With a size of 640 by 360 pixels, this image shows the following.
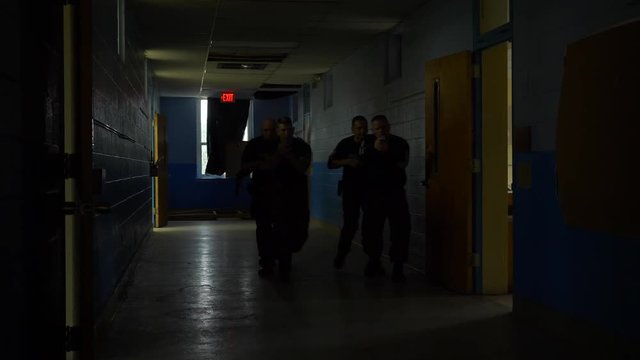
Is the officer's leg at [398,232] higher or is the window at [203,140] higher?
the window at [203,140]

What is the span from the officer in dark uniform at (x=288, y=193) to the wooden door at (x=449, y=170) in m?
1.09

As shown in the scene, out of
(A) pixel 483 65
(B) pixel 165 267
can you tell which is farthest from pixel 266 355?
(B) pixel 165 267

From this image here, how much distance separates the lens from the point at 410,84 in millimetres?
7352

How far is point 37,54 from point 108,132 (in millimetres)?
2194

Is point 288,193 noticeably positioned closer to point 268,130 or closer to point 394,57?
point 268,130

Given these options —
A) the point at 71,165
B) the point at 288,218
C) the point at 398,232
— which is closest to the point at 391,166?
the point at 398,232

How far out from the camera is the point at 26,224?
8.04 ft

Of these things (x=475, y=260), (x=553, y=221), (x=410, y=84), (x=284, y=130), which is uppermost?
(x=410, y=84)

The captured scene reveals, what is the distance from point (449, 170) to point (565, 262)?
1.78 metres

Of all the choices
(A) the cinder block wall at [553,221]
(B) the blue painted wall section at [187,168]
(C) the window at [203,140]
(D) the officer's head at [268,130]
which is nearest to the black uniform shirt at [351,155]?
(D) the officer's head at [268,130]

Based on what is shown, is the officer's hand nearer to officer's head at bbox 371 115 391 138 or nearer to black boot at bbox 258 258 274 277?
officer's head at bbox 371 115 391 138

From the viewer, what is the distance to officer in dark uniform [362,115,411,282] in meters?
6.30

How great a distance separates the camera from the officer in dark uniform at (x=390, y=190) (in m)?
6.30

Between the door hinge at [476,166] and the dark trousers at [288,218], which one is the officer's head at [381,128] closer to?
the dark trousers at [288,218]
